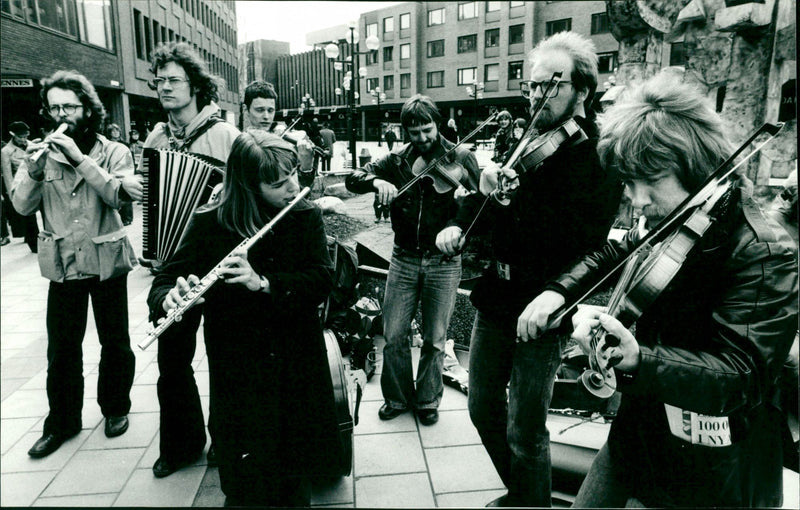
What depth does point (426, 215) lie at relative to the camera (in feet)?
10.0

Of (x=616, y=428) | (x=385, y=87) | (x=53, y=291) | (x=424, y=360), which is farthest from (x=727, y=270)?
(x=385, y=87)

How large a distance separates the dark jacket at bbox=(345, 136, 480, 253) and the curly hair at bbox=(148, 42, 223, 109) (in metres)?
0.99

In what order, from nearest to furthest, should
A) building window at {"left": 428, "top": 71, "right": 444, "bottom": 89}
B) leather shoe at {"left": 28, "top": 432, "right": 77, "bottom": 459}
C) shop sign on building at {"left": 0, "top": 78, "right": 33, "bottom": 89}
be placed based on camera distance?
shop sign on building at {"left": 0, "top": 78, "right": 33, "bottom": 89} < leather shoe at {"left": 28, "top": 432, "right": 77, "bottom": 459} < building window at {"left": 428, "top": 71, "right": 444, "bottom": 89}

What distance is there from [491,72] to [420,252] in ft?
4.32

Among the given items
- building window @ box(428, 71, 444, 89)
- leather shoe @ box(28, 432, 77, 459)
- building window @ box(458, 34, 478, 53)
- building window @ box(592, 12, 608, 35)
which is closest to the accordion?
leather shoe @ box(28, 432, 77, 459)

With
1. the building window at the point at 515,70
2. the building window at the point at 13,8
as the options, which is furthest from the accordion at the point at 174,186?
the building window at the point at 515,70

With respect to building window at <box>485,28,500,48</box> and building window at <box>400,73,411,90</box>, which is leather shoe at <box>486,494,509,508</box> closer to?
building window at <box>485,28,500,48</box>

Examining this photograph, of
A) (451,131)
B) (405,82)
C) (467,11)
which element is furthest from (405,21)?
(405,82)

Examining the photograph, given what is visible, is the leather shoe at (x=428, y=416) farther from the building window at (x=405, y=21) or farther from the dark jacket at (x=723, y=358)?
the building window at (x=405, y=21)

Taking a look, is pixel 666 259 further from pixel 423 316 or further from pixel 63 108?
pixel 63 108

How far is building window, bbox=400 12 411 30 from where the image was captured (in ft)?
8.03

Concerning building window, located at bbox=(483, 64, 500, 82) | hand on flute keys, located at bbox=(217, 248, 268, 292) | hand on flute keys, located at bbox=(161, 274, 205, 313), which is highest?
building window, located at bbox=(483, 64, 500, 82)

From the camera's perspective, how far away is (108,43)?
221cm

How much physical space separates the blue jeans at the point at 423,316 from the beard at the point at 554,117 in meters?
1.21
